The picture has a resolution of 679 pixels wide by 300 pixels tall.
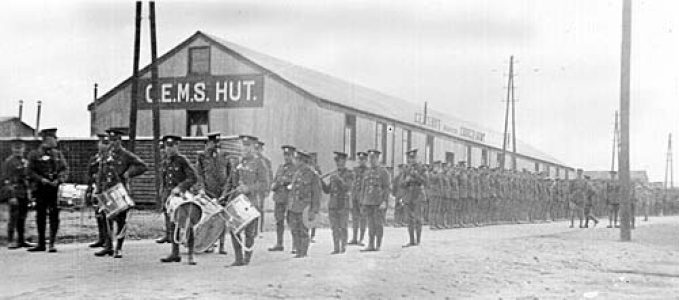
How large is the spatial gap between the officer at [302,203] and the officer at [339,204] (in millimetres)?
941

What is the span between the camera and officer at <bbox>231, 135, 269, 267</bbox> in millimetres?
9555

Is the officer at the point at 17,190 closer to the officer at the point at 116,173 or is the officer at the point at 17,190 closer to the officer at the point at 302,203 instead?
the officer at the point at 116,173

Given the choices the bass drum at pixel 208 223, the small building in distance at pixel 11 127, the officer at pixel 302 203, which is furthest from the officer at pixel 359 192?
the small building in distance at pixel 11 127

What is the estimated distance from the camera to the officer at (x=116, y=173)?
32.9 ft

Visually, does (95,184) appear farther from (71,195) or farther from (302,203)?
(71,195)

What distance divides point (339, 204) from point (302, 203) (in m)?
1.52

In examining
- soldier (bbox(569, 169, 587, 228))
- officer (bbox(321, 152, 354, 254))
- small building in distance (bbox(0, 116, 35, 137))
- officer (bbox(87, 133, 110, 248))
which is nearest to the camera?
officer (bbox(87, 133, 110, 248))

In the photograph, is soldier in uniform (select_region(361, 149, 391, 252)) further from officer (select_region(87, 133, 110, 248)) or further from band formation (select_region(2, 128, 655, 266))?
officer (select_region(87, 133, 110, 248))

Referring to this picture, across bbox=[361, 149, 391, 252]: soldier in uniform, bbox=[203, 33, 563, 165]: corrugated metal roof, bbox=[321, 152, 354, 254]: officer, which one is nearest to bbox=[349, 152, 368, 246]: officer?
bbox=[361, 149, 391, 252]: soldier in uniform

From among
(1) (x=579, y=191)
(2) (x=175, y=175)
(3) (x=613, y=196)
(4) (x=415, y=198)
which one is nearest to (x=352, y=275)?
(2) (x=175, y=175)

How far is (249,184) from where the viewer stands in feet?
34.7

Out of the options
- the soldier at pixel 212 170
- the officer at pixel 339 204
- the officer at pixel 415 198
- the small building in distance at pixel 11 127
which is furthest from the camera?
the small building in distance at pixel 11 127

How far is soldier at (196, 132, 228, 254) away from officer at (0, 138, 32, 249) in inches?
92.5

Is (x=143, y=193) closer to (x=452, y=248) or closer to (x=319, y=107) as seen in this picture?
(x=319, y=107)
